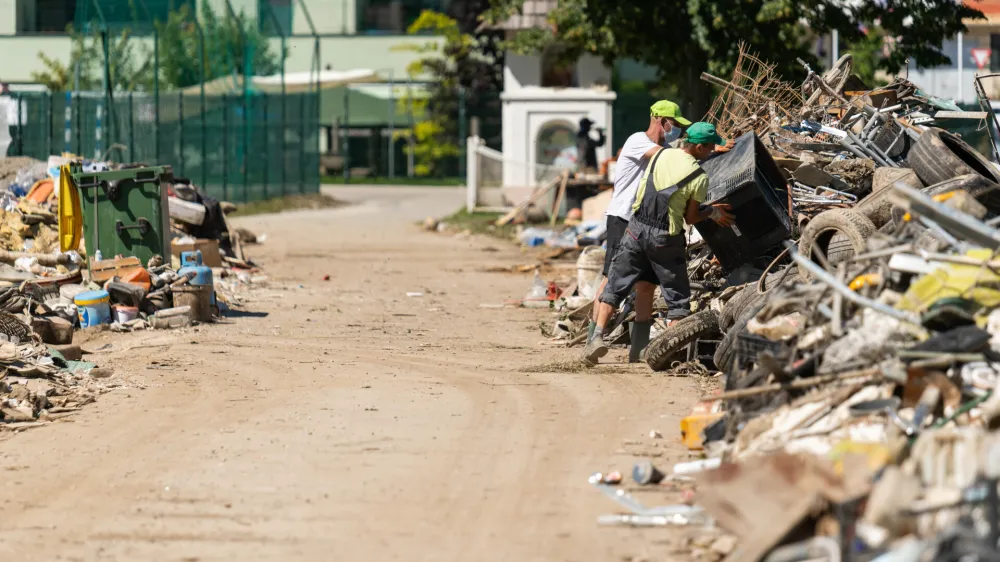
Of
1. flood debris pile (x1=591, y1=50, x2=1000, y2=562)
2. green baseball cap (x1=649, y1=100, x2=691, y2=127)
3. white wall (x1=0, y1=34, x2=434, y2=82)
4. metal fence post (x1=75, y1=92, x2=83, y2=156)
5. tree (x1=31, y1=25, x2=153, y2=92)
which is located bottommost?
flood debris pile (x1=591, y1=50, x2=1000, y2=562)

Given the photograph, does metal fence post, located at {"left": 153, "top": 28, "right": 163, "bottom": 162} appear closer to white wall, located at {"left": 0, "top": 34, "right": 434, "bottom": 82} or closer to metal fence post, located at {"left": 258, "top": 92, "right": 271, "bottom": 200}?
metal fence post, located at {"left": 258, "top": 92, "right": 271, "bottom": 200}

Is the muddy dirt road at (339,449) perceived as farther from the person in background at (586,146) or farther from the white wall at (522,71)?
the white wall at (522,71)

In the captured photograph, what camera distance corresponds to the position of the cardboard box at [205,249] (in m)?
16.0

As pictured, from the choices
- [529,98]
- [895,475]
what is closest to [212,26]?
[529,98]

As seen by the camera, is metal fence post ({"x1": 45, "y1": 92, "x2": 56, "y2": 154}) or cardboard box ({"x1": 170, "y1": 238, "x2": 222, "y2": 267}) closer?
cardboard box ({"x1": 170, "y1": 238, "x2": 222, "y2": 267})

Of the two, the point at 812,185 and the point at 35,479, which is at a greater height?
the point at 812,185

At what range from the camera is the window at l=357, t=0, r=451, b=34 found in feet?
172

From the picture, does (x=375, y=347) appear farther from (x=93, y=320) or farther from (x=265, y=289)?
(x=265, y=289)

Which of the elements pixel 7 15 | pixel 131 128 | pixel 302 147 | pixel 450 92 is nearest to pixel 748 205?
pixel 131 128

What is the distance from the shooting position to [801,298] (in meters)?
7.29

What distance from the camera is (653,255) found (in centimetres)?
977

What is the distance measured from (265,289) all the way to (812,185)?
286 inches

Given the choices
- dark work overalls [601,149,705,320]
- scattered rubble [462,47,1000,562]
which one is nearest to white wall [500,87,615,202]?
scattered rubble [462,47,1000,562]

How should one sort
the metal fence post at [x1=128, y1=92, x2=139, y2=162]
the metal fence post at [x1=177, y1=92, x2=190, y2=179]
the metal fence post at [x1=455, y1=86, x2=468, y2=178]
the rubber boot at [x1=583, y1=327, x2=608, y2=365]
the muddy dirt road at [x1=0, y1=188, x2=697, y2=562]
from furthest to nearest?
the metal fence post at [x1=455, y1=86, x2=468, y2=178], the metal fence post at [x1=177, y1=92, x2=190, y2=179], the metal fence post at [x1=128, y1=92, x2=139, y2=162], the rubber boot at [x1=583, y1=327, x2=608, y2=365], the muddy dirt road at [x1=0, y1=188, x2=697, y2=562]
